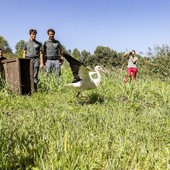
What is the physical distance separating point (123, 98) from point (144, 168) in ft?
14.0

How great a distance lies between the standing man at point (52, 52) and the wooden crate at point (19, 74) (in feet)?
2.74

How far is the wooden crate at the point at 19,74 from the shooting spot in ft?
26.6

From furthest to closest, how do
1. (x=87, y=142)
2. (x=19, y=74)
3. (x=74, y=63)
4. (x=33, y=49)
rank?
(x=33, y=49), (x=19, y=74), (x=74, y=63), (x=87, y=142)

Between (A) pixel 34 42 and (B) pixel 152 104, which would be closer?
(B) pixel 152 104

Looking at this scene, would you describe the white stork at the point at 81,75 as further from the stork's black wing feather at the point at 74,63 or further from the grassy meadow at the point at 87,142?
the grassy meadow at the point at 87,142

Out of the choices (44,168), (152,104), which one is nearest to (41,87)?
(152,104)

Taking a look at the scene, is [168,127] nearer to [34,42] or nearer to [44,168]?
[44,168]

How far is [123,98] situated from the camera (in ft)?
24.1

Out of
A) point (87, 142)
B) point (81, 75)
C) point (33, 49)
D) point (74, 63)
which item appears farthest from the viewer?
point (33, 49)

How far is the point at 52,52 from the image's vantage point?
9.27 meters

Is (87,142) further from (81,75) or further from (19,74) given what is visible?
(19,74)

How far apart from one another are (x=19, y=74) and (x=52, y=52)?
4.84ft

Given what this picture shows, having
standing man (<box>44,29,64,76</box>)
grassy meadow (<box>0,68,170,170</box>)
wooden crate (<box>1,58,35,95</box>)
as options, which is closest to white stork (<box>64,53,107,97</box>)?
wooden crate (<box>1,58,35,95</box>)

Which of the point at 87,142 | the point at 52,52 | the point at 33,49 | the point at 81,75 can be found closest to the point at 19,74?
the point at 33,49
